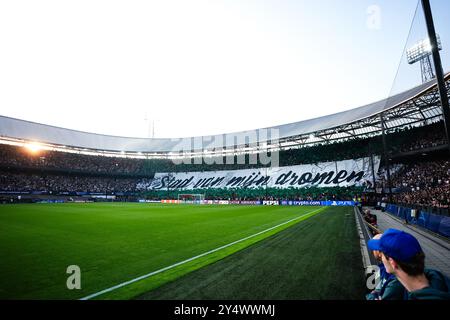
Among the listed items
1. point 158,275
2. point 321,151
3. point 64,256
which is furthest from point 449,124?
point 321,151

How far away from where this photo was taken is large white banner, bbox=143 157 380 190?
4250 centimetres

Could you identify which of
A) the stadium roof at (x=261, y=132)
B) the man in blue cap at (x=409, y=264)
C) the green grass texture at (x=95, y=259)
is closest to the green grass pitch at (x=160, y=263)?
the green grass texture at (x=95, y=259)

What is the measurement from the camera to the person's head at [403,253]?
A: 6.79ft

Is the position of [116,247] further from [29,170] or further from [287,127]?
→ [29,170]

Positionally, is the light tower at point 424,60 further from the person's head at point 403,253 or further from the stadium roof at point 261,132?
the person's head at point 403,253

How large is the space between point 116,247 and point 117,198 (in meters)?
63.0

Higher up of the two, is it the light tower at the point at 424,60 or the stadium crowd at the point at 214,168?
the light tower at the point at 424,60

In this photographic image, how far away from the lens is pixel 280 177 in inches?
2058

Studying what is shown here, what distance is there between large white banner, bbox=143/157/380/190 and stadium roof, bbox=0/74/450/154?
627cm

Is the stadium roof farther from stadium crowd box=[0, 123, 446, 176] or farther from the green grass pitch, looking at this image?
the green grass pitch

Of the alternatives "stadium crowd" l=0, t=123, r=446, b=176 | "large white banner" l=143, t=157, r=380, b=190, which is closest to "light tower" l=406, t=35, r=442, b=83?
"stadium crowd" l=0, t=123, r=446, b=176

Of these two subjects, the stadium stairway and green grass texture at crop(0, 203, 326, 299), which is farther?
the stadium stairway

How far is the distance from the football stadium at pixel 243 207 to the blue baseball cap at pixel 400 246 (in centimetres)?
1

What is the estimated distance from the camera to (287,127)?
2256 inches
